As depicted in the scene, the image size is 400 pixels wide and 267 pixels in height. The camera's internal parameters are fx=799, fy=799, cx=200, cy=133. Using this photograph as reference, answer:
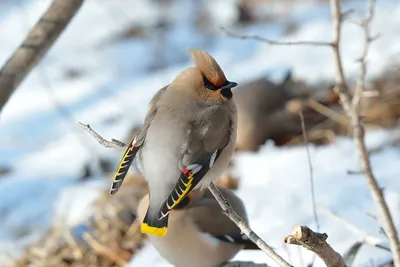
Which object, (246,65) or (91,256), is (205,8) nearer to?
(246,65)

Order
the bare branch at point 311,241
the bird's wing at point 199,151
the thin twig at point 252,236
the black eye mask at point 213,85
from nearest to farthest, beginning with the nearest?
the bare branch at point 311,241
the thin twig at point 252,236
the bird's wing at point 199,151
the black eye mask at point 213,85

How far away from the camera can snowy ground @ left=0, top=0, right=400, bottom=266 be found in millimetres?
3908

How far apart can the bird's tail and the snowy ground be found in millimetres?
949

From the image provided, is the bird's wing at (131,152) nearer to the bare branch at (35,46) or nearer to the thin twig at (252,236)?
the thin twig at (252,236)

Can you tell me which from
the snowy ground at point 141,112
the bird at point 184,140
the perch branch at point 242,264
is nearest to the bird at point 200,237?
the perch branch at point 242,264

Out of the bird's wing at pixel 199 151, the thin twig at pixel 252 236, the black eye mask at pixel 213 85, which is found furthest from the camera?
the black eye mask at pixel 213 85

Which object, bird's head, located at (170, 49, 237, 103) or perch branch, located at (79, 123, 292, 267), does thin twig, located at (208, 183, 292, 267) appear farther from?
bird's head, located at (170, 49, 237, 103)

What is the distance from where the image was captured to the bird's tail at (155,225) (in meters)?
2.33

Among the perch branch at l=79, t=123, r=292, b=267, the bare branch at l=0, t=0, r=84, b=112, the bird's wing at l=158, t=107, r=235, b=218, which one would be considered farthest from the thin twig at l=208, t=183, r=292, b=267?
the bare branch at l=0, t=0, r=84, b=112

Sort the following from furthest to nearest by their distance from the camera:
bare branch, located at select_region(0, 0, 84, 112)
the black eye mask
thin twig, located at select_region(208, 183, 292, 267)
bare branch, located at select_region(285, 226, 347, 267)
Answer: bare branch, located at select_region(0, 0, 84, 112) < the black eye mask < thin twig, located at select_region(208, 183, 292, 267) < bare branch, located at select_region(285, 226, 347, 267)

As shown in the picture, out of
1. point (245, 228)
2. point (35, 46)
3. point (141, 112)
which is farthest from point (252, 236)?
point (141, 112)

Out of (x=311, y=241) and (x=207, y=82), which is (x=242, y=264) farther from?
(x=311, y=241)

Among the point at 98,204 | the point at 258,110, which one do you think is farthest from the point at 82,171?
the point at 258,110

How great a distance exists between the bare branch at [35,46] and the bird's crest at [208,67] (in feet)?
2.89
